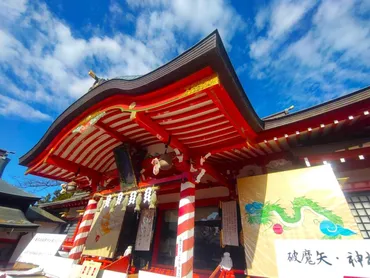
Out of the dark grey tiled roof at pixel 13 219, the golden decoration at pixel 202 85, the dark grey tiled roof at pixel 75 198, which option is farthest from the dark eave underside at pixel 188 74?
the dark grey tiled roof at pixel 13 219

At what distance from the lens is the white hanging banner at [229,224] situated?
5.27 meters

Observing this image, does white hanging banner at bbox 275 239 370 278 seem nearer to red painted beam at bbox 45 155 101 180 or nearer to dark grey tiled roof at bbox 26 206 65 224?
red painted beam at bbox 45 155 101 180

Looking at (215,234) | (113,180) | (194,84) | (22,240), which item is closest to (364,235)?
(215,234)

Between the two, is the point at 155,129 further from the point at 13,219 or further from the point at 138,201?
Result: the point at 13,219

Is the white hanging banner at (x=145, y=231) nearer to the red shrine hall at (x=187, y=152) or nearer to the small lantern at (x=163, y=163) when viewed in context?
the red shrine hall at (x=187, y=152)

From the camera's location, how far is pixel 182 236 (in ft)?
13.9

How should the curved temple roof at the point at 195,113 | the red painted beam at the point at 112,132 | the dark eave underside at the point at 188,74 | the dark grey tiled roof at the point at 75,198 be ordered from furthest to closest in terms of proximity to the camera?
the dark grey tiled roof at the point at 75,198 < the red painted beam at the point at 112,132 < the curved temple roof at the point at 195,113 < the dark eave underside at the point at 188,74

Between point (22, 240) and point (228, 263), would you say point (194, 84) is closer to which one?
point (228, 263)

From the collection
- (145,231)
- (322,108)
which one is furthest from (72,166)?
(322,108)

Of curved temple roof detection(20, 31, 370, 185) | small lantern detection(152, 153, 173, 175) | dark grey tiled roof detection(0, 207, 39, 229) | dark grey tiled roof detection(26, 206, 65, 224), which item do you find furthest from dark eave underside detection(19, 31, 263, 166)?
dark grey tiled roof detection(26, 206, 65, 224)

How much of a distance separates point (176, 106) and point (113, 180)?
606 centimetres

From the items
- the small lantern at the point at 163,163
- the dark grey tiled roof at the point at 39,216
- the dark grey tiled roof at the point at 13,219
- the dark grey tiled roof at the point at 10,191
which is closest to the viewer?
the small lantern at the point at 163,163

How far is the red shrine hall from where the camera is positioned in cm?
358

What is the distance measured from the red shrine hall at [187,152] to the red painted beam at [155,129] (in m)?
0.03
